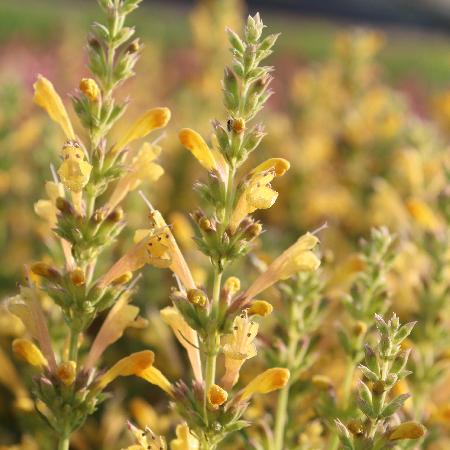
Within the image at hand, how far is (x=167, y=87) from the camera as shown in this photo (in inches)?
413

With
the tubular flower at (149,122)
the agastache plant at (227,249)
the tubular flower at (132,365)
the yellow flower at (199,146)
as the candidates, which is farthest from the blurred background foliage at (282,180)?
the tubular flower at (132,365)

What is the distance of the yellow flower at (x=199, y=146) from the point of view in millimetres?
1743

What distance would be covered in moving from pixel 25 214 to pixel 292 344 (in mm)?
2945

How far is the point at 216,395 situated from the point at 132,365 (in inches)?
9.1

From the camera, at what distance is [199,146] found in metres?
1.75

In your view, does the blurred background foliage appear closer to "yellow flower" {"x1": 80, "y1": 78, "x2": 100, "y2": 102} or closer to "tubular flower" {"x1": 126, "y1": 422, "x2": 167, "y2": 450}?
"yellow flower" {"x1": 80, "y1": 78, "x2": 100, "y2": 102}

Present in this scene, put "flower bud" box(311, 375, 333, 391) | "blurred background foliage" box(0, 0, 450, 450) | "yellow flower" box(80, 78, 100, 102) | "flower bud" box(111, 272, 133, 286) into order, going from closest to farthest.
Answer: "yellow flower" box(80, 78, 100, 102)
"flower bud" box(111, 272, 133, 286)
"flower bud" box(311, 375, 333, 391)
"blurred background foliage" box(0, 0, 450, 450)

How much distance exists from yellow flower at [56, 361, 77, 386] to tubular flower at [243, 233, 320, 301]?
38 cm

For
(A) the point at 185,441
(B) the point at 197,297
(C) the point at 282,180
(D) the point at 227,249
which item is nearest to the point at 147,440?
(A) the point at 185,441

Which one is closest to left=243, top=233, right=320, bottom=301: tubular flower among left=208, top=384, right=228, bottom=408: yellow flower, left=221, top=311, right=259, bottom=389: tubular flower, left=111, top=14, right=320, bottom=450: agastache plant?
left=111, top=14, right=320, bottom=450: agastache plant

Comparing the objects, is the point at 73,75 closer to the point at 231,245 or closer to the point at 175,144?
the point at 175,144

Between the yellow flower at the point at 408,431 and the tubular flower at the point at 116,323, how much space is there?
0.58 meters

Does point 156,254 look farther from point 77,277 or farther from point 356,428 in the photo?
point 356,428

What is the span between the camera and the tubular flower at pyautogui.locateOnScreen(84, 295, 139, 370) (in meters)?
1.86
